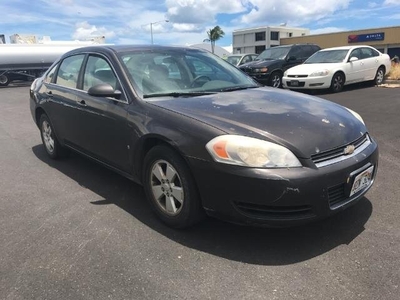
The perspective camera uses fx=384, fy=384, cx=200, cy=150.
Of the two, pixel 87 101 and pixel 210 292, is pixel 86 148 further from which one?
pixel 210 292

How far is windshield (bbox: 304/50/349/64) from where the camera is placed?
1220 cm

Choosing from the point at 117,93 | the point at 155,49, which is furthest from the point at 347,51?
the point at 117,93

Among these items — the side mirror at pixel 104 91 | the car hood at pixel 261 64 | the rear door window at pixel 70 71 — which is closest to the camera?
the side mirror at pixel 104 91

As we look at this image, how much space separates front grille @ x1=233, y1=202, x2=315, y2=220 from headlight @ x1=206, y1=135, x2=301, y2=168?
0.30 metres

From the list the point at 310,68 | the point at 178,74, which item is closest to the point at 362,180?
the point at 178,74

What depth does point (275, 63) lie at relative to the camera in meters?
13.6

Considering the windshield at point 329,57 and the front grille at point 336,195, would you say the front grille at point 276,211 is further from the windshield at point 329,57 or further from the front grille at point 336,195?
the windshield at point 329,57

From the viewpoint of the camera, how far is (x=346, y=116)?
342 centimetres

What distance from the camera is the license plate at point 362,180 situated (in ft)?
9.58

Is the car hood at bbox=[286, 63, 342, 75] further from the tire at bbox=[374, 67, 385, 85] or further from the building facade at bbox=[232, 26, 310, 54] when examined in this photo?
the building facade at bbox=[232, 26, 310, 54]

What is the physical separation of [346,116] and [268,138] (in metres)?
1.07

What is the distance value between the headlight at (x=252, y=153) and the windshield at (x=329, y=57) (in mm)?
10453

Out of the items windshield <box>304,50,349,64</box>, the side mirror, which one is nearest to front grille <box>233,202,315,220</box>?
the side mirror

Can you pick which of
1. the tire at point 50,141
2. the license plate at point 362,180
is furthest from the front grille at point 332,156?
the tire at point 50,141
